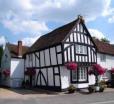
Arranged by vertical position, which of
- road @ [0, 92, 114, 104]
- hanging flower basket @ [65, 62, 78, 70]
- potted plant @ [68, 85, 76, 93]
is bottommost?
road @ [0, 92, 114, 104]

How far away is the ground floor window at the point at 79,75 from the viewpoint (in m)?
28.9

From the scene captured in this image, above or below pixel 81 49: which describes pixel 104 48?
above

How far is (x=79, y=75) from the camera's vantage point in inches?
1159

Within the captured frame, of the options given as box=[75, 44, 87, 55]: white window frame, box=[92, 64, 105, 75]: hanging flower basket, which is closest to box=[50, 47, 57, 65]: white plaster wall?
box=[75, 44, 87, 55]: white window frame

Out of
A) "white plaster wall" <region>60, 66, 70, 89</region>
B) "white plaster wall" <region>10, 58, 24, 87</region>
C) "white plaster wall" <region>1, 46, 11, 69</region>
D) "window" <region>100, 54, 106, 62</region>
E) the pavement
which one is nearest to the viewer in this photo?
the pavement

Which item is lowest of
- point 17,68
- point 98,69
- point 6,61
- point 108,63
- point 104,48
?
point 98,69

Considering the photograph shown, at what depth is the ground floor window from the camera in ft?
94.7

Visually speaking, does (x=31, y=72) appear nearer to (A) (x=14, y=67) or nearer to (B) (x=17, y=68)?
(B) (x=17, y=68)

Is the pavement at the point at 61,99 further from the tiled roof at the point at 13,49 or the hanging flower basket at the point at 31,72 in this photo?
the tiled roof at the point at 13,49

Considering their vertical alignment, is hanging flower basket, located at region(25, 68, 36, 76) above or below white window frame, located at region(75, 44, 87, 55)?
below

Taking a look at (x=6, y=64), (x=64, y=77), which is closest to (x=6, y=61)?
(x=6, y=64)

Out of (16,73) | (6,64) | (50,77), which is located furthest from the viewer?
(6,64)

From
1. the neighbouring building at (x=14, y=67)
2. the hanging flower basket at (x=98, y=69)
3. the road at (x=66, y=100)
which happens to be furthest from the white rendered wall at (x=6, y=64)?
the road at (x=66, y=100)

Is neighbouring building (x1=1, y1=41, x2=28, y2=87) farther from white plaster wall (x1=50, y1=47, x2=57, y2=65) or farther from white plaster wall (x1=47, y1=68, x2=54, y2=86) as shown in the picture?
white plaster wall (x1=50, y1=47, x2=57, y2=65)
